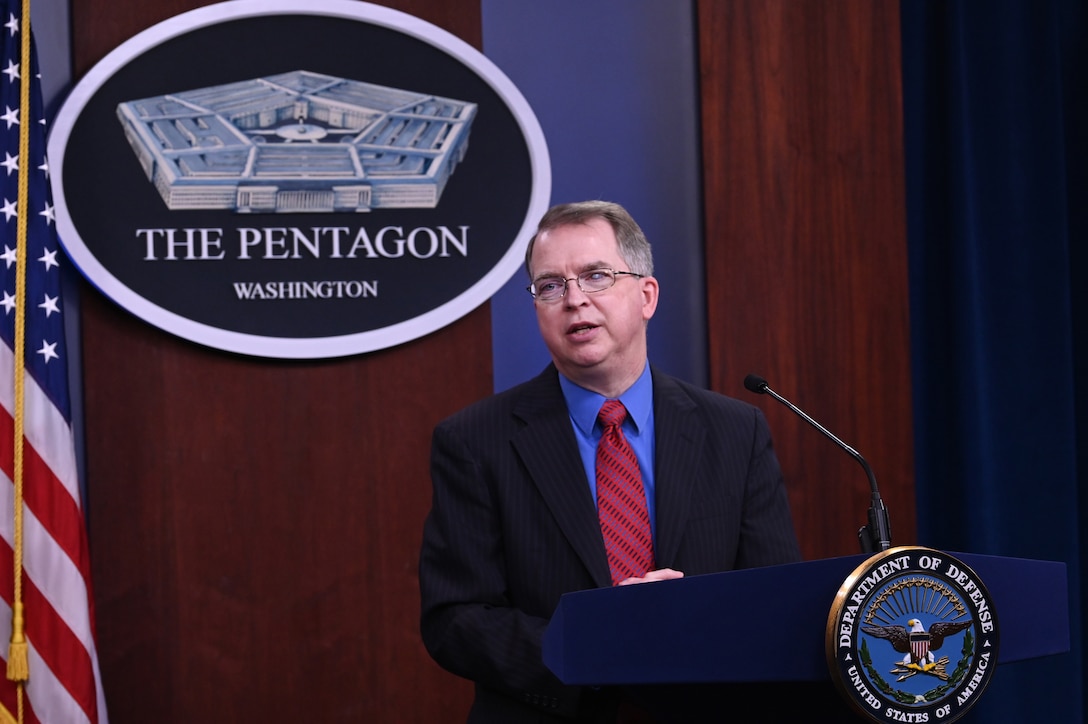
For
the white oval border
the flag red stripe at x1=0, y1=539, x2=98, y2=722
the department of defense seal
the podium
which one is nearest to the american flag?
the flag red stripe at x1=0, y1=539, x2=98, y2=722

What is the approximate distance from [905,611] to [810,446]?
69.4 inches

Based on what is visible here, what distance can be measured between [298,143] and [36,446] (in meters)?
0.95

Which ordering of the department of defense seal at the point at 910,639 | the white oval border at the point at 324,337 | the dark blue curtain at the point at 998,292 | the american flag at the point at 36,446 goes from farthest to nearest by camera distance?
1. the dark blue curtain at the point at 998,292
2. the white oval border at the point at 324,337
3. the american flag at the point at 36,446
4. the department of defense seal at the point at 910,639

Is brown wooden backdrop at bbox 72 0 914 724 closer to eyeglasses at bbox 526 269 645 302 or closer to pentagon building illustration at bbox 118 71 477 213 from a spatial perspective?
pentagon building illustration at bbox 118 71 477 213

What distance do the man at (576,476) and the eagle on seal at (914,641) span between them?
21.3 inches

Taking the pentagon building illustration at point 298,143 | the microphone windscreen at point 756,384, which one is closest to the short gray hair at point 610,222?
the microphone windscreen at point 756,384

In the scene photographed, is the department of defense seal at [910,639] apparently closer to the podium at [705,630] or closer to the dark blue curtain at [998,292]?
the podium at [705,630]

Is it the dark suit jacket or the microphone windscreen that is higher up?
the microphone windscreen

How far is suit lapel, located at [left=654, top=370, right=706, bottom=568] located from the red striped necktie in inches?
1.0

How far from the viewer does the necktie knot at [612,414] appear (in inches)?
71.9

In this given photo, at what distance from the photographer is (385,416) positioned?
276cm

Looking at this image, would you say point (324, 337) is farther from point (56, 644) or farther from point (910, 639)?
point (910, 639)

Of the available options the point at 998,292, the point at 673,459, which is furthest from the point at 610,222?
the point at 998,292

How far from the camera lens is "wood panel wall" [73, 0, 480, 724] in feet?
8.61
